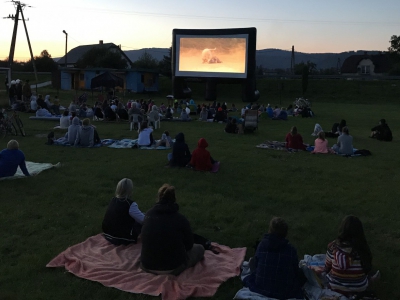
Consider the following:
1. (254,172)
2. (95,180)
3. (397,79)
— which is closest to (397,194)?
(254,172)

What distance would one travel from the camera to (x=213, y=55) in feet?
91.4

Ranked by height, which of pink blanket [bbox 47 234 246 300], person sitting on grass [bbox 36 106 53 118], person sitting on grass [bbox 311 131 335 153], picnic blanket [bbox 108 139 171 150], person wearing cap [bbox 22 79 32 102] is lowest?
pink blanket [bbox 47 234 246 300]

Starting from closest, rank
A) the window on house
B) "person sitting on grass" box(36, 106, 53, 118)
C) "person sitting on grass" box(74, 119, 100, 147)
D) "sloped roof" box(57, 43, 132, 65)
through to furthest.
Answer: "person sitting on grass" box(74, 119, 100, 147) < "person sitting on grass" box(36, 106, 53, 118) < "sloped roof" box(57, 43, 132, 65) < the window on house

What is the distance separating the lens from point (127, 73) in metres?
43.4

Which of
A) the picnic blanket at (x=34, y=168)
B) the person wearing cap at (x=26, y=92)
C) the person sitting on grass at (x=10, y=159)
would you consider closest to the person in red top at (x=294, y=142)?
the picnic blanket at (x=34, y=168)

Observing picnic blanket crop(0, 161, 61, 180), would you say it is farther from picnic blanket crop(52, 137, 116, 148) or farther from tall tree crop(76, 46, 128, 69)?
tall tree crop(76, 46, 128, 69)

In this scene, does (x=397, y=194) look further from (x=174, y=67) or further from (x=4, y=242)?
(x=174, y=67)

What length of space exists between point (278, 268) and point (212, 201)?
321 cm

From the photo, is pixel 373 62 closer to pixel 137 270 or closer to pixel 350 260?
pixel 350 260

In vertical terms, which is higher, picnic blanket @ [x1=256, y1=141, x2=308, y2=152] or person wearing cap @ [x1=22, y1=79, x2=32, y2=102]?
person wearing cap @ [x1=22, y1=79, x2=32, y2=102]

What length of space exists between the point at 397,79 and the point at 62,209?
4766 centimetres

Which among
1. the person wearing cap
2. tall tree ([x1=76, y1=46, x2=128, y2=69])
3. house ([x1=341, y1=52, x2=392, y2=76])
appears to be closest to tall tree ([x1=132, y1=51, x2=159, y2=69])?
tall tree ([x1=76, y1=46, x2=128, y2=69])

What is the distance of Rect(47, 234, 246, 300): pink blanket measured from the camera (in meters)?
3.97

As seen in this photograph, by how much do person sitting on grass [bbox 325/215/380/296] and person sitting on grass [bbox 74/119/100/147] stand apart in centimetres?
938
